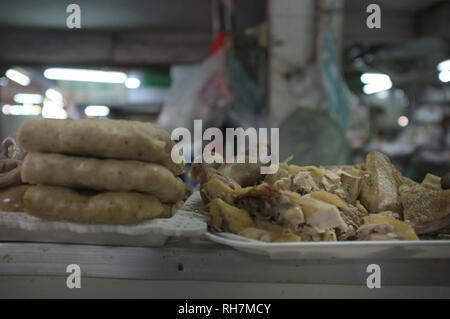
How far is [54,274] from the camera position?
0.90 metres

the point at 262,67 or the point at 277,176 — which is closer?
the point at 277,176

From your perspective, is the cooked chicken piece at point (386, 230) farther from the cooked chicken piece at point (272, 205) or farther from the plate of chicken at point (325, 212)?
the cooked chicken piece at point (272, 205)

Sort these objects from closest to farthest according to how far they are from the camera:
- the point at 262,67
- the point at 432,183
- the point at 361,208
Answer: the point at 361,208, the point at 432,183, the point at 262,67

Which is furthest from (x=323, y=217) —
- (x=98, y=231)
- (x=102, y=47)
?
(x=102, y=47)

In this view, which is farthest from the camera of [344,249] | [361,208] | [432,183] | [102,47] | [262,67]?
[102,47]

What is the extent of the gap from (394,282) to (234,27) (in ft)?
9.55

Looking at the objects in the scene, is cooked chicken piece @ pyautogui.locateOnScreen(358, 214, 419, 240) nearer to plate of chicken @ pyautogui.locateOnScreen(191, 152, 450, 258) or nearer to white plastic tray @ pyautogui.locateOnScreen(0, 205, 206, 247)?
plate of chicken @ pyautogui.locateOnScreen(191, 152, 450, 258)

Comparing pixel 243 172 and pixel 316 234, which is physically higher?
pixel 243 172

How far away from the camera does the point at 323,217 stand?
0.85m

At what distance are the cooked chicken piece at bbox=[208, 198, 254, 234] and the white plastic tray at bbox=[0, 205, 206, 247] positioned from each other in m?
0.04

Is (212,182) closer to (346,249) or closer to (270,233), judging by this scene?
(270,233)

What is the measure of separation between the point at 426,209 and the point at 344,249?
0.31 meters
